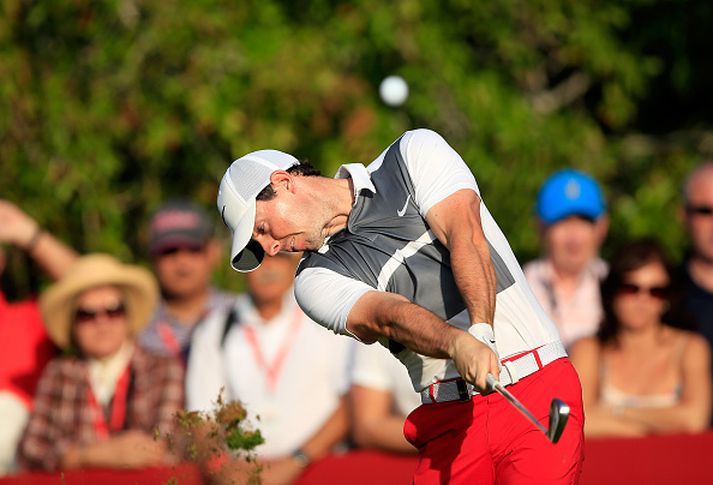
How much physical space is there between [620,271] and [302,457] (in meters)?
1.83

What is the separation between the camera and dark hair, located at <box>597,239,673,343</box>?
696 cm

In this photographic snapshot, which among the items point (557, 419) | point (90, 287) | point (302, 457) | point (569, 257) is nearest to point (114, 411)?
point (90, 287)

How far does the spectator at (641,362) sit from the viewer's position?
22.2 ft

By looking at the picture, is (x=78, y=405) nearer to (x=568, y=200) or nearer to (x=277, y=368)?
(x=277, y=368)

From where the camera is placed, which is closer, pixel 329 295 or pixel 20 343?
pixel 329 295

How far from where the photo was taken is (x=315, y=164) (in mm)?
9688

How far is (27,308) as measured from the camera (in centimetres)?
774

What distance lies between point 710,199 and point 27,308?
3753 millimetres

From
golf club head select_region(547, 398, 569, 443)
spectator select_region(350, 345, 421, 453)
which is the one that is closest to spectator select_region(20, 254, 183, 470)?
spectator select_region(350, 345, 421, 453)

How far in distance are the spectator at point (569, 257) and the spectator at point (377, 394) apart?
109cm

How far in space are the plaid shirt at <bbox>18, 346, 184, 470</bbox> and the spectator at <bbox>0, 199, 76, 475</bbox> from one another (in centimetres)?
25

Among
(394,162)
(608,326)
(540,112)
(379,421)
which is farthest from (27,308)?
(540,112)

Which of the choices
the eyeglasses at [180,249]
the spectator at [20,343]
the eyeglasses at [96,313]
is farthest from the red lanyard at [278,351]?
the spectator at [20,343]

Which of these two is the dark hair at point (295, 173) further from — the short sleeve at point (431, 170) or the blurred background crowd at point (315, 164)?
the blurred background crowd at point (315, 164)
